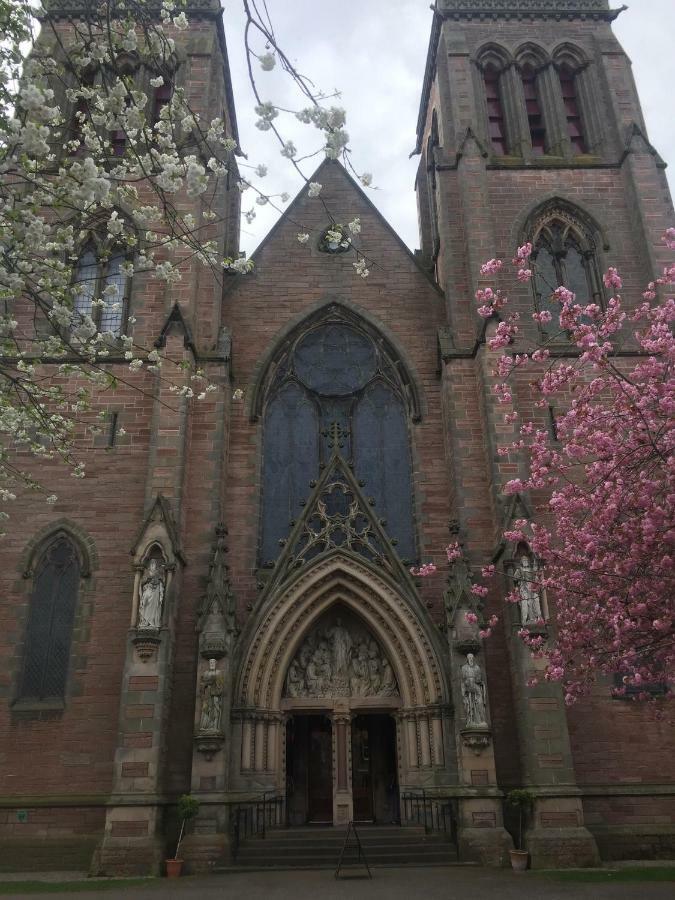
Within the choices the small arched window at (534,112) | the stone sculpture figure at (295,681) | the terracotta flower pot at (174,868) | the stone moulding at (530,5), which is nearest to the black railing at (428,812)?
the stone sculpture figure at (295,681)

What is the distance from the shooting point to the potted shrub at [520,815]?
12773 mm

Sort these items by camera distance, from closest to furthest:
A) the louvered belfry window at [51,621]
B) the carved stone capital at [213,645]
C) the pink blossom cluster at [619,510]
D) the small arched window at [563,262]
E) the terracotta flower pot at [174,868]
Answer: the pink blossom cluster at [619,510] < the terracotta flower pot at [174,868] < the carved stone capital at [213,645] < the louvered belfry window at [51,621] < the small arched window at [563,262]

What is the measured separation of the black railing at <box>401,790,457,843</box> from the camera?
13.9 metres

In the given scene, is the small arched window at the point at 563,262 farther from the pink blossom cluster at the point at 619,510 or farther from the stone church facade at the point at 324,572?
the pink blossom cluster at the point at 619,510

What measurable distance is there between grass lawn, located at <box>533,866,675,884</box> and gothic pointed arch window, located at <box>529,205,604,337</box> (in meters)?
11.8

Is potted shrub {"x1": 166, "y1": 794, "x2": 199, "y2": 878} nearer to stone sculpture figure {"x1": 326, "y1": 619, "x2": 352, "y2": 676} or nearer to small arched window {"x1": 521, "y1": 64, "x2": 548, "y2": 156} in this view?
stone sculpture figure {"x1": 326, "y1": 619, "x2": 352, "y2": 676}

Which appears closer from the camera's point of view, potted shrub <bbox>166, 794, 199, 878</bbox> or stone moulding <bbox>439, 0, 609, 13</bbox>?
potted shrub <bbox>166, 794, 199, 878</bbox>

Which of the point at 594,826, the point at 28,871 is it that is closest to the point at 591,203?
the point at 594,826

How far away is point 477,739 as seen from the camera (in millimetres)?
13844

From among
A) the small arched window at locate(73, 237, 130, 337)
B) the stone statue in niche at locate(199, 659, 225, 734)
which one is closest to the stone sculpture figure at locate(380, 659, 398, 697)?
the stone statue in niche at locate(199, 659, 225, 734)

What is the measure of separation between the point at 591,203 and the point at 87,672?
54.0 ft

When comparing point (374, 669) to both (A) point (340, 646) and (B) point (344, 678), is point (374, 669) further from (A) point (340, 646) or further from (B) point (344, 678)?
(A) point (340, 646)

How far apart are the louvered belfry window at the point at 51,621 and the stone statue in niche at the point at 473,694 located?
296 inches

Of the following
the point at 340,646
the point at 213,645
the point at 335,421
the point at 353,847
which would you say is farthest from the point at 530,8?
the point at 353,847
